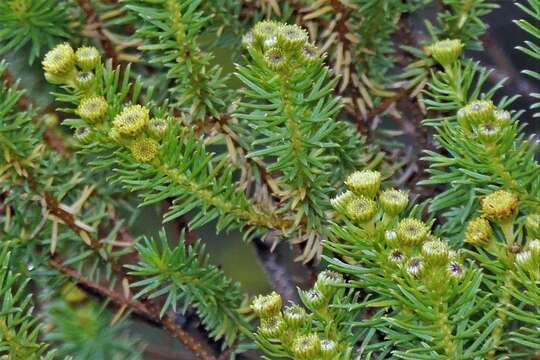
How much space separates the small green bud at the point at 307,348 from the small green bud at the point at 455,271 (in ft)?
0.35

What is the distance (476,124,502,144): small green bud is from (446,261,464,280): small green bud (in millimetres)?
127

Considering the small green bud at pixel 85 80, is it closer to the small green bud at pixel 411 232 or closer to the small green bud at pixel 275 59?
the small green bud at pixel 275 59

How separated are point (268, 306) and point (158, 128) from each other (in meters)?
0.19

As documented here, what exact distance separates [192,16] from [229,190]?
6.9 inches

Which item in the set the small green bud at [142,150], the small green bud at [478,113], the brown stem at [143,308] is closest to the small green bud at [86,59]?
the small green bud at [142,150]

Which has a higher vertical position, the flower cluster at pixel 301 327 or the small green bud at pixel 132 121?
the small green bud at pixel 132 121

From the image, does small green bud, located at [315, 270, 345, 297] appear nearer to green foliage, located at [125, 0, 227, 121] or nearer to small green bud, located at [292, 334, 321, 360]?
small green bud, located at [292, 334, 321, 360]

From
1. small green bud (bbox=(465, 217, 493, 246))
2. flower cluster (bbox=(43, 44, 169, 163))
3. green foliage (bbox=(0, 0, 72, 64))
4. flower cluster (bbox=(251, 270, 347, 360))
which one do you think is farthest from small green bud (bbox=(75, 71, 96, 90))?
small green bud (bbox=(465, 217, 493, 246))

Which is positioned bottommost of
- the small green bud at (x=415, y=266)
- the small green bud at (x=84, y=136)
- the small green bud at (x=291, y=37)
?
the small green bud at (x=84, y=136)

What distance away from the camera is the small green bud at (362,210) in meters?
0.69

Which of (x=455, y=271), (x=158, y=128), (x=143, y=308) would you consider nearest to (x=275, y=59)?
(x=158, y=128)

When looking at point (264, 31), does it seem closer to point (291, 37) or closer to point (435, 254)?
point (291, 37)

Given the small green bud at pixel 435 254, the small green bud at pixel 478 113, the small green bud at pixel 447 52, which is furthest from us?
the small green bud at pixel 447 52

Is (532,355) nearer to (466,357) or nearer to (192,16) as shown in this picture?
(466,357)
